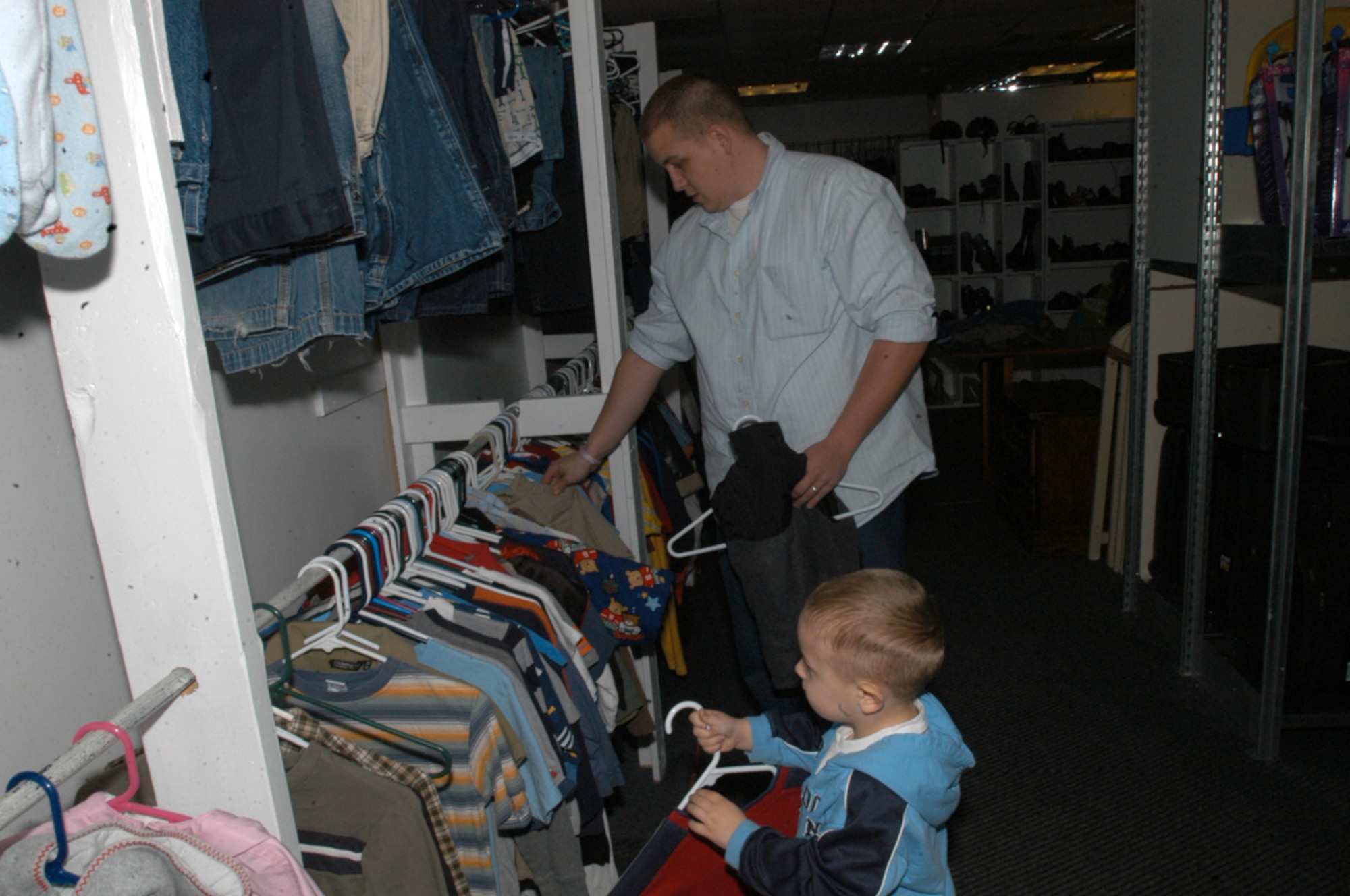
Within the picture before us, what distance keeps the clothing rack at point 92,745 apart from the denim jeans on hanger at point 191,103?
0.53m

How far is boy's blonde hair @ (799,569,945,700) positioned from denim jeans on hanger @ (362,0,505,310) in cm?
81

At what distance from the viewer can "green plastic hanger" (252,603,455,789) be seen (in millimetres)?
1156

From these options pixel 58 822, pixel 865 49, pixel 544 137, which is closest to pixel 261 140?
pixel 58 822

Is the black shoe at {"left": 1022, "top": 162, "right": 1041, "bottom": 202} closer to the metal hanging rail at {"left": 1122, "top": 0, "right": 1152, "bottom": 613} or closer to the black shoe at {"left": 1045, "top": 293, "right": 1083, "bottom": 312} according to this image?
the black shoe at {"left": 1045, "top": 293, "right": 1083, "bottom": 312}

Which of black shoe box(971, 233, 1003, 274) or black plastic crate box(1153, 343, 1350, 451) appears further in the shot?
black shoe box(971, 233, 1003, 274)

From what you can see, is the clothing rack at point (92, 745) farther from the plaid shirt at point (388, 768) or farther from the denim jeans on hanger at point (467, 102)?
the denim jeans on hanger at point (467, 102)

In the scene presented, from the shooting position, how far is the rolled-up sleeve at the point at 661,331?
6.95ft

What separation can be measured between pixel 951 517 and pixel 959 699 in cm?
184

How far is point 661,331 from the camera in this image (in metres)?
2.12

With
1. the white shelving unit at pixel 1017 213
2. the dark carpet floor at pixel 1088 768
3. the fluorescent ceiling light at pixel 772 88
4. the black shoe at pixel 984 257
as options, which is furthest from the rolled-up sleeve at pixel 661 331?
the fluorescent ceiling light at pixel 772 88

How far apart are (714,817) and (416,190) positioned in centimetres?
105

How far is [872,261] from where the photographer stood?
1.78 m

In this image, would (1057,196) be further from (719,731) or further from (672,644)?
(719,731)

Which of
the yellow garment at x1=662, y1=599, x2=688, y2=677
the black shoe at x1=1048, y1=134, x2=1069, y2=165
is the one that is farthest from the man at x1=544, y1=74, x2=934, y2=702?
the black shoe at x1=1048, y1=134, x2=1069, y2=165
